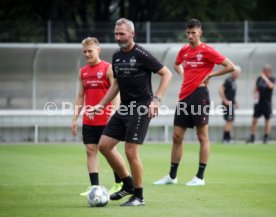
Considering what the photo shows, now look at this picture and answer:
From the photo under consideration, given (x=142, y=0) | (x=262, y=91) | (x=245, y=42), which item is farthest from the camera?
(x=142, y=0)

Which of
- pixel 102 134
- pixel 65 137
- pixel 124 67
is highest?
pixel 124 67

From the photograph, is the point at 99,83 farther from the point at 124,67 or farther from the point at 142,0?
the point at 142,0

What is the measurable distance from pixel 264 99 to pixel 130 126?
1452 centimetres

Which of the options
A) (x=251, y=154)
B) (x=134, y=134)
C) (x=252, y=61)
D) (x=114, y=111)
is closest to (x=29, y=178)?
(x=114, y=111)

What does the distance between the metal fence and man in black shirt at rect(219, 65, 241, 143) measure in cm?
253

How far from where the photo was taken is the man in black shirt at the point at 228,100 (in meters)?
24.8

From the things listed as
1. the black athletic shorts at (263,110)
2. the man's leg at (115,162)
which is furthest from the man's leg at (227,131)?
the man's leg at (115,162)

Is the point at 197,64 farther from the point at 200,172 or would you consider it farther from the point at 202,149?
the point at 200,172

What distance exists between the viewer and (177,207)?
1071 cm

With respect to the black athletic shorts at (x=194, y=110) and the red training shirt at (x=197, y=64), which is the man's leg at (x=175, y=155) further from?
the red training shirt at (x=197, y=64)

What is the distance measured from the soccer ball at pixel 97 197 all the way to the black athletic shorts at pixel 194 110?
2.96m

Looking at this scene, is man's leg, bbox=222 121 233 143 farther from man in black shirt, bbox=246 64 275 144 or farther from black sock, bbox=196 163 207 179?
black sock, bbox=196 163 207 179

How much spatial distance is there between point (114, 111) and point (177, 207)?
1908 millimetres

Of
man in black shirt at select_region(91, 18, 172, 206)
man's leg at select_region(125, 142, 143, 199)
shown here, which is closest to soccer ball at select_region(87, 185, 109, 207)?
man in black shirt at select_region(91, 18, 172, 206)
